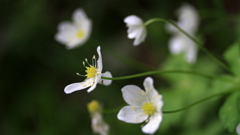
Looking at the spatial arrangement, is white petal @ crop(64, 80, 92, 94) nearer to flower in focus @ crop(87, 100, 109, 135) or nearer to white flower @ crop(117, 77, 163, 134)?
white flower @ crop(117, 77, 163, 134)

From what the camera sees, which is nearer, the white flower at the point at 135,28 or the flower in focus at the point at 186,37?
the white flower at the point at 135,28

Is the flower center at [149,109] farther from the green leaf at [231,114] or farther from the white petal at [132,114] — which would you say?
the green leaf at [231,114]

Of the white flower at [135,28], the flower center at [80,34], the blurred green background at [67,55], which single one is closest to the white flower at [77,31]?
the flower center at [80,34]

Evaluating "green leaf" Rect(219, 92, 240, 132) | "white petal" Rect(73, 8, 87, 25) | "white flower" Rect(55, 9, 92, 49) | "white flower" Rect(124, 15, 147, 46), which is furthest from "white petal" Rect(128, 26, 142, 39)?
"white petal" Rect(73, 8, 87, 25)

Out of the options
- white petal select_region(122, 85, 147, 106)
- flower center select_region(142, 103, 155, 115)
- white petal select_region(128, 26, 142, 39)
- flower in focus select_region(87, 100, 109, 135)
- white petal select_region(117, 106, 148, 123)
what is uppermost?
white petal select_region(128, 26, 142, 39)

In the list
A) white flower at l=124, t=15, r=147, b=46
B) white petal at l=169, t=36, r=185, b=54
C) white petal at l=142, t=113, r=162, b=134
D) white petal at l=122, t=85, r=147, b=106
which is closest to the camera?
white petal at l=142, t=113, r=162, b=134
